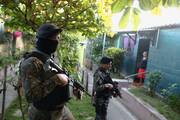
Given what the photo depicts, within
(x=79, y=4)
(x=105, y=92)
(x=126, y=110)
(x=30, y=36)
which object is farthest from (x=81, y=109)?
(x=79, y=4)

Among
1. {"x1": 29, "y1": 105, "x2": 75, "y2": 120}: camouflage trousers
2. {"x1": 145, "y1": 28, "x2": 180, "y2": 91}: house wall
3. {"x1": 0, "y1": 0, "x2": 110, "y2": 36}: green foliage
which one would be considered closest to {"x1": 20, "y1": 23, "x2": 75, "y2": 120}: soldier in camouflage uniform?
{"x1": 29, "y1": 105, "x2": 75, "y2": 120}: camouflage trousers

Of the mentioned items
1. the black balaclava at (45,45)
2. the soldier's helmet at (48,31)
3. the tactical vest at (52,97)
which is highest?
the soldier's helmet at (48,31)

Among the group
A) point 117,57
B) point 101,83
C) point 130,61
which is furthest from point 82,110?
point 117,57

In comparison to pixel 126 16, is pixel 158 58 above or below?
below

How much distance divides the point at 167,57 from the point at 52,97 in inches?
431

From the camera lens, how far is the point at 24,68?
3953 millimetres

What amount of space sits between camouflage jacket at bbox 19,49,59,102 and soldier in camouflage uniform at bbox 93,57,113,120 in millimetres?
3019

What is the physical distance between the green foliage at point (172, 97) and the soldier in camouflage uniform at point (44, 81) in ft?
25.4

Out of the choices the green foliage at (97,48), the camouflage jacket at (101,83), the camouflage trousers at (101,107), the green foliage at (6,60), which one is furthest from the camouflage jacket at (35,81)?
the green foliage at (97,48)

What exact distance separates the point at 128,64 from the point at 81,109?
1109 cm

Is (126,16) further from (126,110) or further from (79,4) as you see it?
(126,110)

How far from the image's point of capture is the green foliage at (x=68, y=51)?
919 centimetres

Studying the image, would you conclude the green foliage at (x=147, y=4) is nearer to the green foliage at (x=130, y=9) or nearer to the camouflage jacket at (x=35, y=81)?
the green foliage at (x=130, y=9)

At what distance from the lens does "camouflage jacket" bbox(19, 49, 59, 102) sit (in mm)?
3887
